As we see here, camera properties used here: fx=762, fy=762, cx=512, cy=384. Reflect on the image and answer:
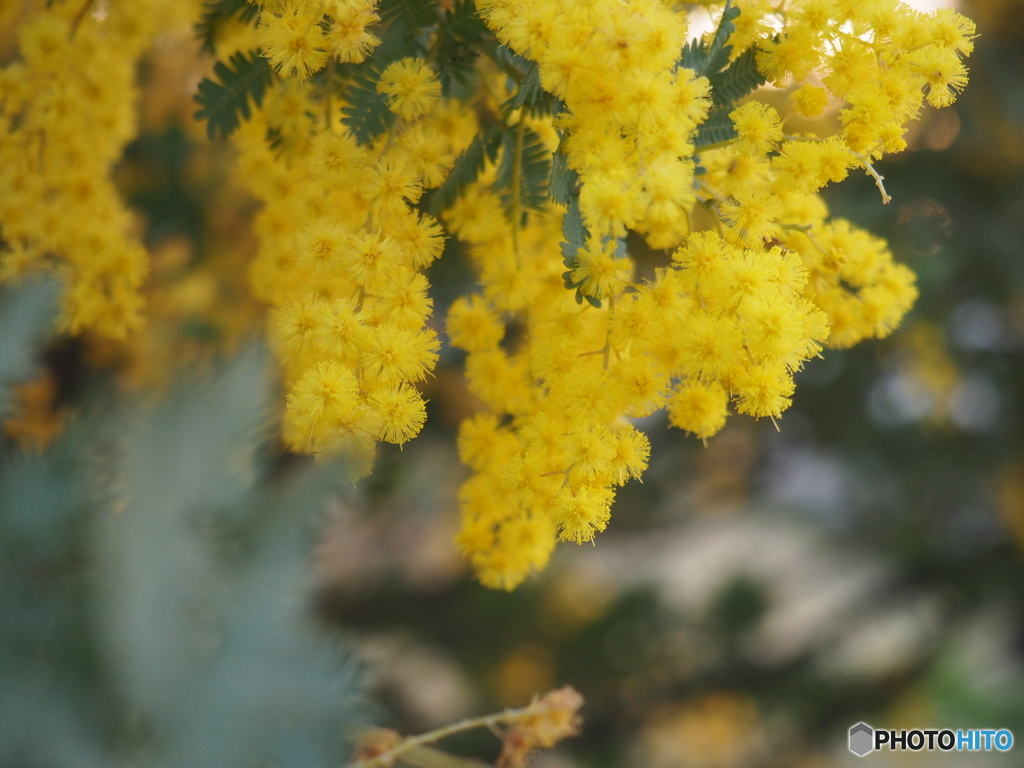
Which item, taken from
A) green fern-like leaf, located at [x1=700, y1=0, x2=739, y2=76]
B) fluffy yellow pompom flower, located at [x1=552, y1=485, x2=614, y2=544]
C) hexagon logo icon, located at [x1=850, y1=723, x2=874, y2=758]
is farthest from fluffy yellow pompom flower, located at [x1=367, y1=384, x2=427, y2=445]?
hexagon logo icon, located at [x1=850, y1=723, x2=874, y2=758]

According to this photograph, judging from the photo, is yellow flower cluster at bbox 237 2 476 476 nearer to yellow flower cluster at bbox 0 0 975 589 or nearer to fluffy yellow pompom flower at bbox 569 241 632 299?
yellow flower cluster at bbox 0 0 975 589

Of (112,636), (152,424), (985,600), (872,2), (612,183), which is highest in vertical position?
(985,600)

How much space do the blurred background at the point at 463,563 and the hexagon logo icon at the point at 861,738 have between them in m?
0.05

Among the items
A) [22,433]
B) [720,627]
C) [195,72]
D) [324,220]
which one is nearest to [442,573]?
[720,627]

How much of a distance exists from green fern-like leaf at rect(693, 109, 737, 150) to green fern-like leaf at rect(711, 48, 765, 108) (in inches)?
0.4

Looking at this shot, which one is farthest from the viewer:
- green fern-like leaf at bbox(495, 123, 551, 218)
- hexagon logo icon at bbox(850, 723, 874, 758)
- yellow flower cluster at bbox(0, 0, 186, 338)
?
hexagon logo icon at bbox(850, 723, 874, 758)

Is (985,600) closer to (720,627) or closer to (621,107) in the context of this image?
(720,627)

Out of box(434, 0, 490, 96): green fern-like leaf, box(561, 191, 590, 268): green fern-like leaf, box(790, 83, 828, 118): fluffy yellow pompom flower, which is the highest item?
box(434, 0, 490, 96): green fern-like leaf

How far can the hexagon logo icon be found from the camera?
1740 millimetres

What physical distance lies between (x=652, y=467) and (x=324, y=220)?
1.20m

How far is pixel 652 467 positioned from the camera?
1671 mm

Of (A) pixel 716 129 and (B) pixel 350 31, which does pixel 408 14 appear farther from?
(A) pixel 716 129

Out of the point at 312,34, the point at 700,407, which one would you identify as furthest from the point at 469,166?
the point at 700,407

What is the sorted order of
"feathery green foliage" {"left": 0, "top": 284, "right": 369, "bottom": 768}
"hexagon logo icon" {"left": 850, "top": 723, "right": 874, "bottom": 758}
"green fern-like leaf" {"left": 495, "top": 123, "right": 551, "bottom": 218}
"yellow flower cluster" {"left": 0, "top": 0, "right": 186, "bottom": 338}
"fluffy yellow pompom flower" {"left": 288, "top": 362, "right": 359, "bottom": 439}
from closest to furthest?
"feathery green foliage" {"left": 0, "top": 284, "right": 369, "bottom": 768} < "fluffy yellow pompom flower" {"left": 288, "top": 362, "right": 359, "bottom": 439} < "green fern-like leaf" {"left": 495, "top": 123, "right": 551, "bottom": 218} < "yellow flower cluster" {"left": 0, "top": 0, "right": 186, "bottom": 338} < "hexagon logo icon" {"left": 850, "top": 723, "right": 874, "bottom": 758}
